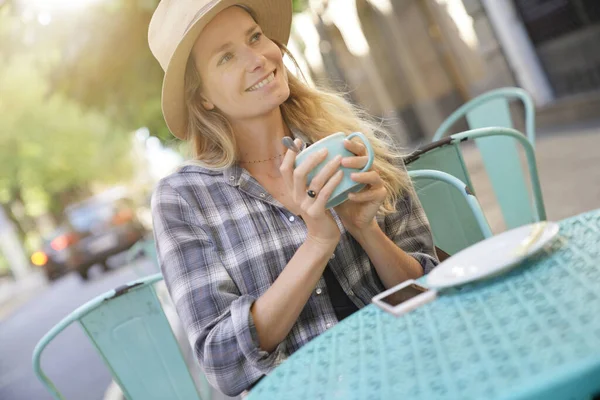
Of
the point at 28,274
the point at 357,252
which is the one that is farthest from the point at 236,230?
the point at 28,274

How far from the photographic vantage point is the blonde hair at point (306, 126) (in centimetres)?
181

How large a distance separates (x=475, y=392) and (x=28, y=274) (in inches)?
1122

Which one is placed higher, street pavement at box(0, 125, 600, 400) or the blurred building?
the blurred building

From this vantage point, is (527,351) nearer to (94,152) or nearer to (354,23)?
(354,23)

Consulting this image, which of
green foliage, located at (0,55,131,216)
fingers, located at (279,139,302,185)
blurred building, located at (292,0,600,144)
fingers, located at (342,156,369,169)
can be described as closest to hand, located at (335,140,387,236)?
fingers, located at (342,156,369,169)

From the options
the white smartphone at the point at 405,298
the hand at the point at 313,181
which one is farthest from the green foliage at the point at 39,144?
the white smartphone at the point at 405,298

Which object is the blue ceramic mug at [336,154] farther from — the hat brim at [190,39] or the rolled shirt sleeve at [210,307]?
the hat brim at [190,39]

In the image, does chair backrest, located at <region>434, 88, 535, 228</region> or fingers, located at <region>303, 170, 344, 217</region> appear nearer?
fingers, located at <region>303, 170, 344, 217</region>

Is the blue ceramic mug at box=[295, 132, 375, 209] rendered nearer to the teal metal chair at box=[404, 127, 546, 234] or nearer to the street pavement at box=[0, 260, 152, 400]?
the teal metal chair at box=[404, 127, 546, 234]

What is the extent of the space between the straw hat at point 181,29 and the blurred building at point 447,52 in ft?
7.84

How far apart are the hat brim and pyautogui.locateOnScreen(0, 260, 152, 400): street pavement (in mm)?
3670

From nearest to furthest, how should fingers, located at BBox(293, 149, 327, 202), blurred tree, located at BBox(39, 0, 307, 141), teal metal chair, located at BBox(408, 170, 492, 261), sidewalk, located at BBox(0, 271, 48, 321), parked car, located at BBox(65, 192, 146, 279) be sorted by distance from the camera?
fingers, located at BBox(293, 149, 327, 202), teal metal chair, located at BBox(408, 170, 492, 261), blurred tree, located at BBox(39, 0, 307, 141), parked car, located at BBox(65, 192, 146, 279), sidewalk, located at BBox(0, 271, 48, 321)

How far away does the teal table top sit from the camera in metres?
0.77

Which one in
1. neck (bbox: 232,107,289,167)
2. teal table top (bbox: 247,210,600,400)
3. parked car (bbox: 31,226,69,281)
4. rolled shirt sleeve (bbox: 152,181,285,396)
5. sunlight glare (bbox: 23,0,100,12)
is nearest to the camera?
teal table top (bbox: 247,210,600,400)
